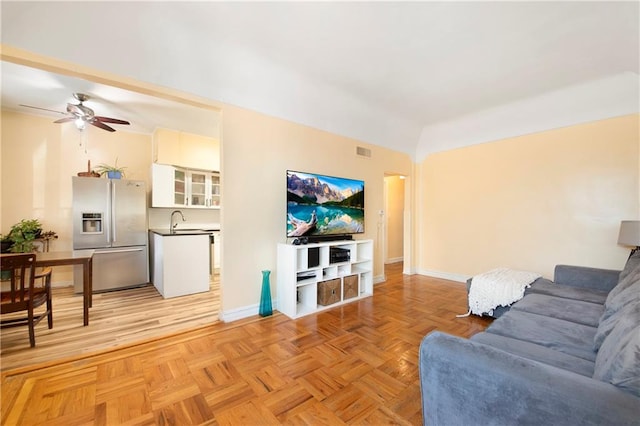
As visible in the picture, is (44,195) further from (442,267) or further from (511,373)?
(442,267)

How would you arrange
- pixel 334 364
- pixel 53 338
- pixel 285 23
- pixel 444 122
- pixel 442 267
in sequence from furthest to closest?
pixel 442 267
pixel 444 122
pixel 53 338
pixel 285 23
pixel 334 364

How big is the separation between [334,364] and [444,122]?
14.2 feet

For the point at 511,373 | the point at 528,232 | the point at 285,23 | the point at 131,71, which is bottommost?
the point at 511,373

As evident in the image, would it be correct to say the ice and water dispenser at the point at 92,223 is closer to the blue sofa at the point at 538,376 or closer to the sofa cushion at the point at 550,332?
the blue sofa at the point at 538,376

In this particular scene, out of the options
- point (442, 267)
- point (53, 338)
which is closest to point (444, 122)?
point (442, 267)

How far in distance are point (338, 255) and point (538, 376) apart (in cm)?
262

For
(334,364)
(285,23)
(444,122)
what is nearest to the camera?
(334,364)

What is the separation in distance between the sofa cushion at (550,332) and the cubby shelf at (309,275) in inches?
73.7

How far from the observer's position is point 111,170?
418 centimetres

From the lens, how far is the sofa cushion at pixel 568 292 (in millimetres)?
2369

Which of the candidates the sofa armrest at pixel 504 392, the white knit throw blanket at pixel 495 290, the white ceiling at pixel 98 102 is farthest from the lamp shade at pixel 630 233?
the white ceiling at pixel 98 102

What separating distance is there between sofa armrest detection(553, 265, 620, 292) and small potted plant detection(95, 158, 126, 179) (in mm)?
6465

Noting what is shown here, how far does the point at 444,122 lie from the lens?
4480mm

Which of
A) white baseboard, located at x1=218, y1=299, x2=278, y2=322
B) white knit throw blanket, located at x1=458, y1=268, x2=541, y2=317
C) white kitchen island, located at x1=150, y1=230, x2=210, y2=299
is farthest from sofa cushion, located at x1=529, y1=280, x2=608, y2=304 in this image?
white kitchen island, located at x1=150, y1=230, x2=210, y2=299
